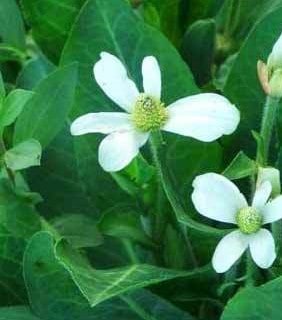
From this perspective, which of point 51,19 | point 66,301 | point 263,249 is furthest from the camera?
point 51,19

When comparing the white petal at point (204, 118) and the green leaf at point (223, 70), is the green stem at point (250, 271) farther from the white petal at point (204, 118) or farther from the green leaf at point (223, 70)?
the green leaf at point (223, 70)

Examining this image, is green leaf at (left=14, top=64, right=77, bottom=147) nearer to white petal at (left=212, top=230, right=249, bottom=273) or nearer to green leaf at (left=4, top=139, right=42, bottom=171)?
green leaf at (left=4, top=139, right=42, bottom=171)

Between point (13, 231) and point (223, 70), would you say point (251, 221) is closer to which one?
point (13, 231)

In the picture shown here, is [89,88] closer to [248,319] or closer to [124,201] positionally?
[124,201]

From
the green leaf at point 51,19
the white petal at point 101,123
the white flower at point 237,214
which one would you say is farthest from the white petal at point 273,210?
the green leaf at point 51,19

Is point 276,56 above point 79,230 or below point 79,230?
above

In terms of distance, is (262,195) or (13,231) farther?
(13,231)

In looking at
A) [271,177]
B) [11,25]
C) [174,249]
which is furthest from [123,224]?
[11,25]
